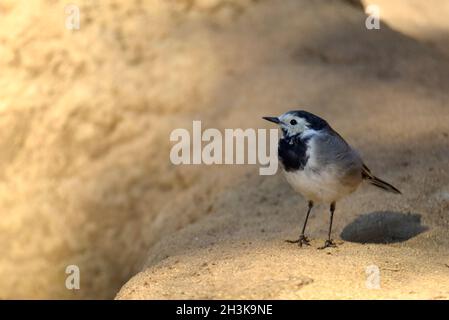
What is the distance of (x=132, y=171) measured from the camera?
19.5ft

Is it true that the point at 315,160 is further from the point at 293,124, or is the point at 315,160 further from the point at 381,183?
the point at 381,183

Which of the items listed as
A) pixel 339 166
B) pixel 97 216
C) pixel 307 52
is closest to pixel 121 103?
pixel 97 216

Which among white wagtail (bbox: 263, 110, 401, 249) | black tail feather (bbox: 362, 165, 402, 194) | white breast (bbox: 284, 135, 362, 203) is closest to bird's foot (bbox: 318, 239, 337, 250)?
white wagtail (bbox: 263, 110, 401, 249)

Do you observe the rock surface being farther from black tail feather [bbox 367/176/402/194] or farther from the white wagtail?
the white wagtail

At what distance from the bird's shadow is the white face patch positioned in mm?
794

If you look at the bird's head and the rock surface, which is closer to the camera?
the rock surface

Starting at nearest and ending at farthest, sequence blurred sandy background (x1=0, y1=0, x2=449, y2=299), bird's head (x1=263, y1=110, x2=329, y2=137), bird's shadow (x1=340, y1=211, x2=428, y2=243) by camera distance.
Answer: bird's head (x1=263, y1=110, x2=329, y2=137), bird's shadow (x1=340, y1=211, x2=428, y2=243), blurred sandy background (x1=0, y1=0, x2=449, y2=299)

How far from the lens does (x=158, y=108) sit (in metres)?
6.12

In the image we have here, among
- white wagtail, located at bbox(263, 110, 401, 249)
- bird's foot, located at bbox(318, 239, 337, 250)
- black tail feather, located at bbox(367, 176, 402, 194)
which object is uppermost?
white wagtail, located at bbox(263, 110, 401, 249)

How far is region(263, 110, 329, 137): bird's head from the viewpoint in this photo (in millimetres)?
4145

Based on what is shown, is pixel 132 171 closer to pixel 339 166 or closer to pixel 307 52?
pixel 307 52

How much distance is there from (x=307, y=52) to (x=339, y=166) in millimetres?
2345

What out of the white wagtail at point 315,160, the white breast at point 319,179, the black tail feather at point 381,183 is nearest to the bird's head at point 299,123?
the white wagtail at point 315,160

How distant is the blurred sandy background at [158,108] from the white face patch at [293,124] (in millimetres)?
911
